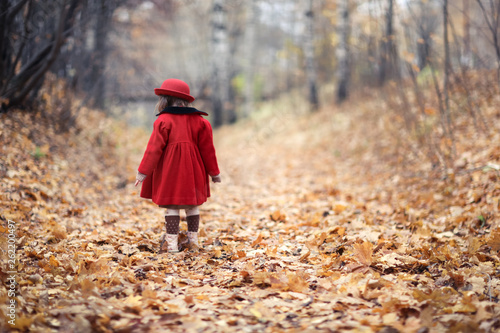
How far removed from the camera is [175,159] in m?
3.74

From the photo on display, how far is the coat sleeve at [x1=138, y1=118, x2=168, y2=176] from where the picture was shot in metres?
3.63

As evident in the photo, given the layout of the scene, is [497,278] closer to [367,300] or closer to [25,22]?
[367,300]

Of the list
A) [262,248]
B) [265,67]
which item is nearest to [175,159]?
[262,248]

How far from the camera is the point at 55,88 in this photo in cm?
839

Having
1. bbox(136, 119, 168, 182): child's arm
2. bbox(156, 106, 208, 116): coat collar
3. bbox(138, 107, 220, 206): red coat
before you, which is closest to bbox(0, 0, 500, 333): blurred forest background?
bbox(138, 107, 220, 206): red coat

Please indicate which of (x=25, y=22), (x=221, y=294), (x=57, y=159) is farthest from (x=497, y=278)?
(x=25, y=22)

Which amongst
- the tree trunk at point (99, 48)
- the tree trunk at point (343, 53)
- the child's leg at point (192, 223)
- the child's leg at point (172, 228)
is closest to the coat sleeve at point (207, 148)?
the child's leg at point (192, 223)

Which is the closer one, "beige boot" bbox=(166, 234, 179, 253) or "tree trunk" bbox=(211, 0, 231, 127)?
"beige boot" bbox=(166, 234, 179, 253)

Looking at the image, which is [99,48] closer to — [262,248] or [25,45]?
[25,45]

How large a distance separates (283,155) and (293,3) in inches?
744

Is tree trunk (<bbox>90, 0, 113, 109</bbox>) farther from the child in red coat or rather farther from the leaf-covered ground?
the child in red coat

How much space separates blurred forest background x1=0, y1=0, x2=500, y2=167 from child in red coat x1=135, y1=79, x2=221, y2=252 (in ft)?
10.4

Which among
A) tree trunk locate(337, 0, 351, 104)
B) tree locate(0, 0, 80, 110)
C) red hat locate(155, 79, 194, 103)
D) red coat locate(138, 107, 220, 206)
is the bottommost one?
red coat locate(138, 107, 220, 206)

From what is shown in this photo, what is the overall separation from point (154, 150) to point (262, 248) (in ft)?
5.04
